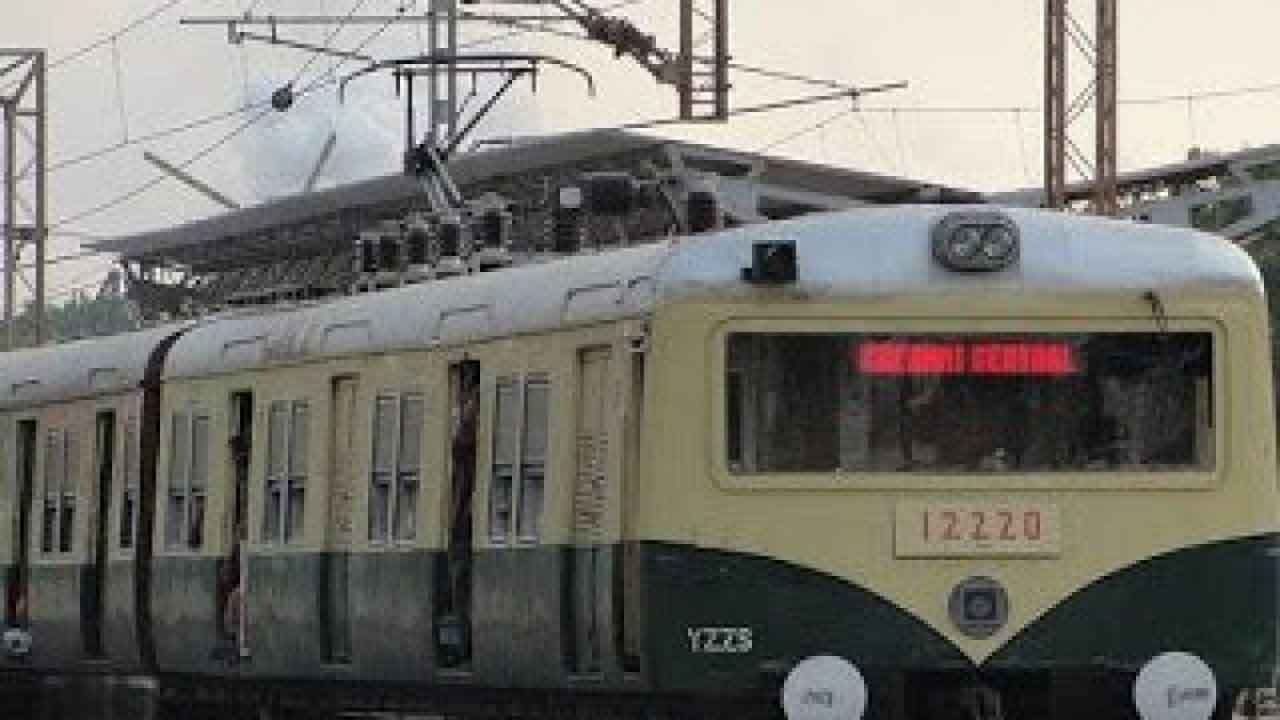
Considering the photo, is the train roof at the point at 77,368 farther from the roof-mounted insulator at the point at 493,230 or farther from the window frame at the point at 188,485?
the roof-mounted insulator at the point at 493,230

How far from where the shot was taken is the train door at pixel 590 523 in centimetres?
1705

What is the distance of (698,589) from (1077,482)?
155 centimetres

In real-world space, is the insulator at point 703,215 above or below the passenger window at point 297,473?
above

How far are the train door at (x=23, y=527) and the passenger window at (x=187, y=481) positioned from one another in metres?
3.61

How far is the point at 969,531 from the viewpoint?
16281mm

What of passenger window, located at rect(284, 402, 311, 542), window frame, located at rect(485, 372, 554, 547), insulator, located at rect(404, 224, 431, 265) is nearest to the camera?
window frame, located at rect(485, 372, 554, 547)

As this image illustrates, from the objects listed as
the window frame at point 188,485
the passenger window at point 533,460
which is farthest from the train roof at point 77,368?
the passenger window at point 533,460

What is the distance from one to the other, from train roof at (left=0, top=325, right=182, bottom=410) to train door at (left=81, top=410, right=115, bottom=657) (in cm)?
27

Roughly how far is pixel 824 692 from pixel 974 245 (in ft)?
6.25

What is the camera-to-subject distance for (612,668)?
1683cm

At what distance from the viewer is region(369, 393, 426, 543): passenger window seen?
19359 millimetres

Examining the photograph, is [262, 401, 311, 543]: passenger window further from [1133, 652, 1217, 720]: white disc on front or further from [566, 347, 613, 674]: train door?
[1133, 652, 1217, 720]: white disc on front

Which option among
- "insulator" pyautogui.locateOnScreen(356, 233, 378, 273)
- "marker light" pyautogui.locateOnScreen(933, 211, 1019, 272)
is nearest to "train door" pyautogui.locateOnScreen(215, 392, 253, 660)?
"insulator" pyautogui.locateOnScreen(356, 233, 378, 273)

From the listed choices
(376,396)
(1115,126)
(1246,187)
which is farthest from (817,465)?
(1246,187)
